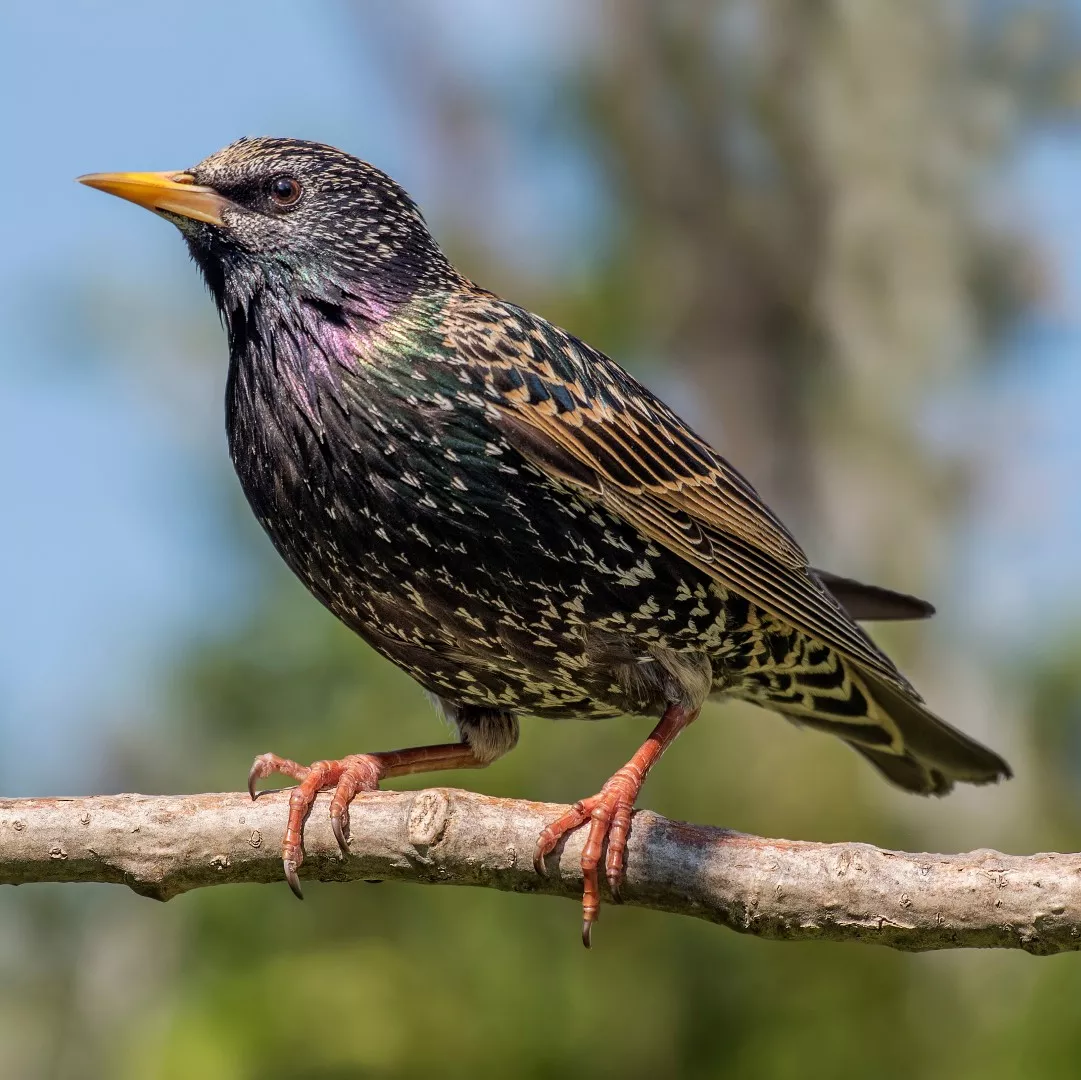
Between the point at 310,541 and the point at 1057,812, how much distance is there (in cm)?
655

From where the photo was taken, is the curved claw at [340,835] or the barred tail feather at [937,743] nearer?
the curved claw at [340,835]

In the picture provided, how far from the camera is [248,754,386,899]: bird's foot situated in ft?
11.5

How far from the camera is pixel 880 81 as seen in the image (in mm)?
12570

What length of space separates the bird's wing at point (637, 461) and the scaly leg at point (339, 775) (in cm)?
92

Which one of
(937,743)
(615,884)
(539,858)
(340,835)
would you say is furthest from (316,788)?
(937,743)

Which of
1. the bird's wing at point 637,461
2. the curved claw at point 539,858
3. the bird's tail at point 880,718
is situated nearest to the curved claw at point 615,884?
the curved claw at point 539,858

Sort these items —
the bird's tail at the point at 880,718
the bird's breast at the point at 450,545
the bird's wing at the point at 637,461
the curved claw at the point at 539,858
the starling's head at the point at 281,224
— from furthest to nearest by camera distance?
1. the bird's tail at the point at 880,718
2. the starling's head at the point at 281,224
3. the bird's wing at the point at 637,461
4. the bird's breast at the point at 450,545
5. the curved claw at the point at 539,858

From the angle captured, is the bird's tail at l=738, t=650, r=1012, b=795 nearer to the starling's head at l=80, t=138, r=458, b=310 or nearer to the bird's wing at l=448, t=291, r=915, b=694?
the bird's wing at l=448, t=291, r=915, b=694

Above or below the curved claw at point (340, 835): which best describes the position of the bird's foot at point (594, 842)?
above

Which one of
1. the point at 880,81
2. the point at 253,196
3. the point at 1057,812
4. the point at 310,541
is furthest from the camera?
the point at 880,81

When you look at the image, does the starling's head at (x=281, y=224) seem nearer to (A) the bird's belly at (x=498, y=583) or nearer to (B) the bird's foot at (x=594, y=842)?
(A) the bird's belly at (x=498, y=583)

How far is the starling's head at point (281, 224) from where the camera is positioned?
13.0 ft

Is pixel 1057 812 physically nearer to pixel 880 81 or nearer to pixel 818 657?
pixel 818 657

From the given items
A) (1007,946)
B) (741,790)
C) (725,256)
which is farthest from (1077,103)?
(1007,946)
